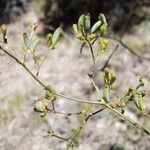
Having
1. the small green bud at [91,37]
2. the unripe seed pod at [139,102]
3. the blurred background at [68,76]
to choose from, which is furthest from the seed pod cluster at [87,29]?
the blurred background at [68,76]

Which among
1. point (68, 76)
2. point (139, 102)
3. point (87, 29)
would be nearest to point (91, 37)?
point (87, 29)

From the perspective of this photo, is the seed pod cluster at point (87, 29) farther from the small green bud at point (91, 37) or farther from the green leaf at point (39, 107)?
the green leaf at point (39, 107)

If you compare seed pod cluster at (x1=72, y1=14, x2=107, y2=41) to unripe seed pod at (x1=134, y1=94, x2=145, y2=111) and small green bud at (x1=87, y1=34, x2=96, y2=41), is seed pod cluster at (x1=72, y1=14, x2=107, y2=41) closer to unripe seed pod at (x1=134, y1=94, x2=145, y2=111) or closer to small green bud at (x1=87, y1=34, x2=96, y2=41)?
small green bud at (x1=87, y1=34, x2=96, y2=41)

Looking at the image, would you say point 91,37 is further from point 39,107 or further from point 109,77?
point 39,107

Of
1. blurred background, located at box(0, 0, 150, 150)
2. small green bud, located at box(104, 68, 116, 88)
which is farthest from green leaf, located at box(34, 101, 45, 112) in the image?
blurred background, located at box(0, 0, 150, 150)

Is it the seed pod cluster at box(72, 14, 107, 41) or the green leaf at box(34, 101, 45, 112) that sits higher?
the seed pod cluster at box(72, 14, 107, 41)

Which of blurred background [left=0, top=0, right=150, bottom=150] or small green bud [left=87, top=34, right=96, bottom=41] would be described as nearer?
small green bud [left=87, top=34, right=96, bottom=41]

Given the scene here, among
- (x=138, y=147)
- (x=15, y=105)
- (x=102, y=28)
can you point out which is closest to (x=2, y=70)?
(x=15, y=105)

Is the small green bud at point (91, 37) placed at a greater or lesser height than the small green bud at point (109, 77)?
greater
